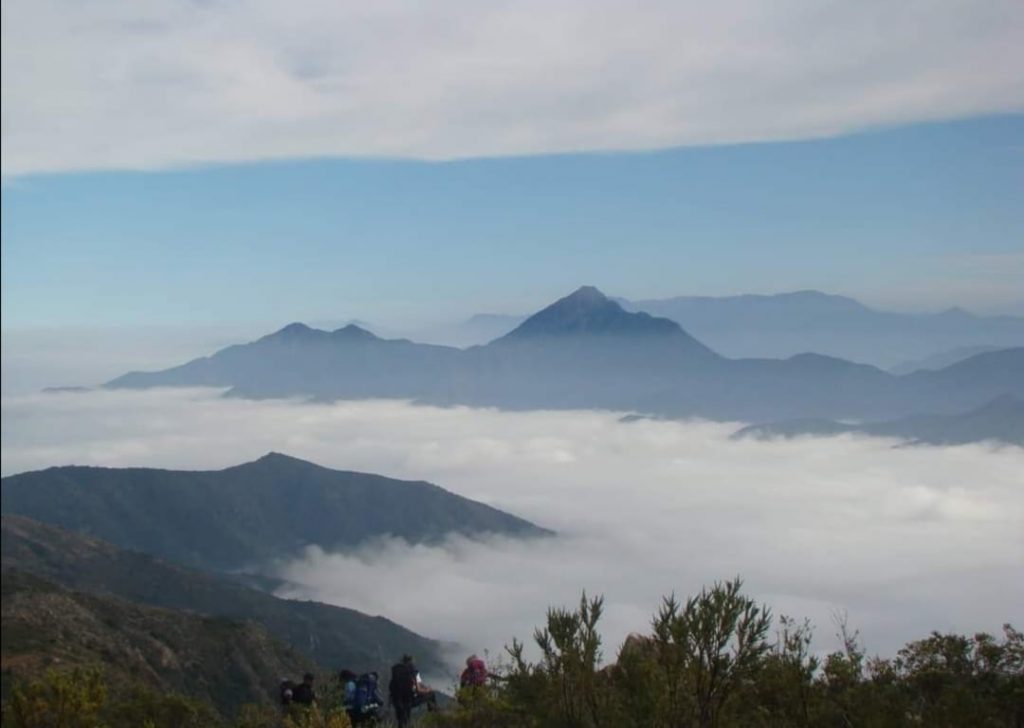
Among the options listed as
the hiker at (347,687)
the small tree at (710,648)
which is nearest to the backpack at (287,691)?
the hiker at (347,687)

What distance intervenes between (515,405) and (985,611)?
40.1 m

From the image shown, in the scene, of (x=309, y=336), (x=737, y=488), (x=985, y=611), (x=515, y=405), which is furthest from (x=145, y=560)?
(x=985, y=611)

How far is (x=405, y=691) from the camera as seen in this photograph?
15109 mm

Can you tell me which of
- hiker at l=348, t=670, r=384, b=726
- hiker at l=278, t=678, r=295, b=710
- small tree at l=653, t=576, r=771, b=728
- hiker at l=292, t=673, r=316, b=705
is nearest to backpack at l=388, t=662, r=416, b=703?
hiker at l=348, t=670, r=384, b=726

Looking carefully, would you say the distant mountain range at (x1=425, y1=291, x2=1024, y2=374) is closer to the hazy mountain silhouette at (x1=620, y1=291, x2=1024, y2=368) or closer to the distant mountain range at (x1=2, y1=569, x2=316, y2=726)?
the hazy mountain silhouette at (x1=620, y1=291, x2=1024, y2=368)

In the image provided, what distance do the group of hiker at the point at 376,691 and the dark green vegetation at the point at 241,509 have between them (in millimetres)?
144964

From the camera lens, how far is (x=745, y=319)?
121 feet

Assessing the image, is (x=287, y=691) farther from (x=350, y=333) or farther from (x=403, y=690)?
(x=350, y=333)

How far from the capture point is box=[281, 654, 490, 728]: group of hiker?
569 inches

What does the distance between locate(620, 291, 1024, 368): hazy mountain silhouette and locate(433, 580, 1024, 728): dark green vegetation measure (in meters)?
11.2

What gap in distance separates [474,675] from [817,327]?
2362 centimetres

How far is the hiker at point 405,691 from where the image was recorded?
49.5ft

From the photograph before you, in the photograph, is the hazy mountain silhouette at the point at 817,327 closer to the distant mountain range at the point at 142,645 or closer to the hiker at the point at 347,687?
the hiker at the point at 347,687

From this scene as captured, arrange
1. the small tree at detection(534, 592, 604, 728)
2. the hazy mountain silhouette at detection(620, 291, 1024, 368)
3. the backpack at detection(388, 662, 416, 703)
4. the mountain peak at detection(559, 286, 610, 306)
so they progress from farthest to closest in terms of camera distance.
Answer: the mountain peak at detection(559, 286, 610, 306) < the hazy mountain silhouette at detection(620, 291, 1024, 368) < the backpack at detection(388, 662, 416, 703) < the small tree at detection(534, 592, 604, 728)
